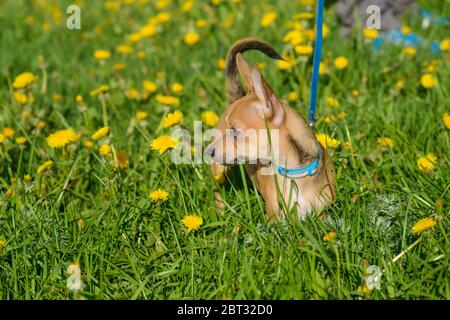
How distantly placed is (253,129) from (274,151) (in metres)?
0.11

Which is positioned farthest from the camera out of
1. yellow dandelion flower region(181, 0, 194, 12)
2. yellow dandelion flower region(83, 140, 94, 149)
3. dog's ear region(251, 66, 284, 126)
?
yellow dandelion flower region(181, 0, 194, 12)

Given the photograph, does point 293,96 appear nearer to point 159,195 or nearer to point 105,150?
point 105,150

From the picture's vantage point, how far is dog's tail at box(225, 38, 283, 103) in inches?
103

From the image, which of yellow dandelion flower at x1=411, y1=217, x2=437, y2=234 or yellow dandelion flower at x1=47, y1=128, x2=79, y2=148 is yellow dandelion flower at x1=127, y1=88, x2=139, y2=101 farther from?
yellow dandelion flower at x1=411, y1=217, x2=437, y2=234

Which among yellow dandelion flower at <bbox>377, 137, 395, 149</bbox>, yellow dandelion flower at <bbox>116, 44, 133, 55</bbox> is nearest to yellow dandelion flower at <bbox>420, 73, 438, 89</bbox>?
yellow dandelion flower at <bbox>377, 137, 395, 149</bbox>

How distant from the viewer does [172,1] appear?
17.9 feet

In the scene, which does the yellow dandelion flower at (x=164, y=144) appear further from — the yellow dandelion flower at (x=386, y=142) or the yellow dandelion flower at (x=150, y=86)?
the yellow dandelion flower at (x=150, y=86)

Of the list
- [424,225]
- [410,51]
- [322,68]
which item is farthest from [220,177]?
[410,51]

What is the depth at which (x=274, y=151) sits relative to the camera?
2402mm

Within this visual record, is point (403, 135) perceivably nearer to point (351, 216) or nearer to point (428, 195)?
point (428, 195)

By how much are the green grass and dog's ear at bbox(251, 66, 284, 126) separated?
0.37 metres

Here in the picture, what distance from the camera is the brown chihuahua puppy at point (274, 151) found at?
93.2 inches
